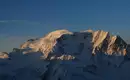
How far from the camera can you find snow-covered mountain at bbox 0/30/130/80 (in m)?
37.7

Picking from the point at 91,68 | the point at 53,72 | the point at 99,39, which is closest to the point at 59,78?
the point at 53,72

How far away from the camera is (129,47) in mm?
42312

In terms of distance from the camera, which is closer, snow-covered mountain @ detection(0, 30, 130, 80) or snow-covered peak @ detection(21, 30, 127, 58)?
snow-covered mountain @ detection(0, 30, 130, 80)

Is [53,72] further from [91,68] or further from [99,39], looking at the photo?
[99,39]

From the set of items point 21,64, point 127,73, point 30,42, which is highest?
point 30,42

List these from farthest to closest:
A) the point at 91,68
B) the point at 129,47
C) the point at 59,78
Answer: the point at 129,47, the point at 91,68, the point at 59,78

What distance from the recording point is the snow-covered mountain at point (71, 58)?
37.7 meters

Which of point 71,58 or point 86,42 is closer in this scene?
point 71,58

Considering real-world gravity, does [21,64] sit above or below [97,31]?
below

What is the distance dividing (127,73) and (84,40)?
6.44 m

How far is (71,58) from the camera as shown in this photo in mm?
39281

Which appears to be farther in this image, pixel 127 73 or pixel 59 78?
pixel 127 73

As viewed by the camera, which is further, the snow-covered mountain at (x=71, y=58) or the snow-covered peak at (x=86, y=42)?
the snow-covered peak at (x=86, y=42)

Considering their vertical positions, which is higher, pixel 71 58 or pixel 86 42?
pixel 86 42
